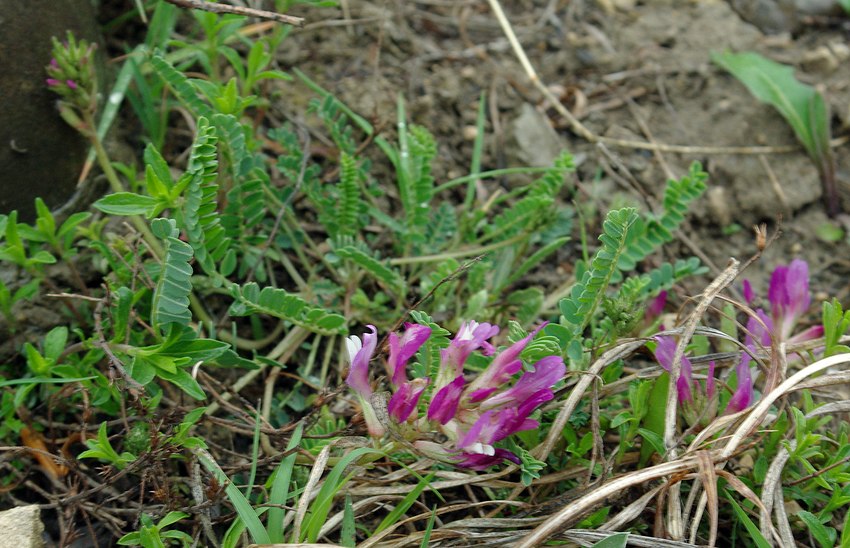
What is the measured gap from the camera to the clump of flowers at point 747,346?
1.94 metres

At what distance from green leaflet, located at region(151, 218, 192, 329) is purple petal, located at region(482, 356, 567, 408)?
2.45ft

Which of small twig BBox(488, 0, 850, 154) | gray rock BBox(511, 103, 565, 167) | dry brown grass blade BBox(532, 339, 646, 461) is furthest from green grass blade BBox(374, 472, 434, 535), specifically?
small twig BBox(488, 0, 850, 154)

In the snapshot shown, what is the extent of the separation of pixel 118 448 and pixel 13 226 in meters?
0.62

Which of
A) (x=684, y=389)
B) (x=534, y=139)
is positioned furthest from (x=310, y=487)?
(x=534, y=139)

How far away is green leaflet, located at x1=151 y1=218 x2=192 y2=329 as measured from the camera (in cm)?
180

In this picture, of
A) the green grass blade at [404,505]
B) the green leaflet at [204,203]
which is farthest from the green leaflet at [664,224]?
the green leaflet at [204,203]

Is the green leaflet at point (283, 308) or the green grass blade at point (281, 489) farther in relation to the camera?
the green leaflet at point (283, 308)

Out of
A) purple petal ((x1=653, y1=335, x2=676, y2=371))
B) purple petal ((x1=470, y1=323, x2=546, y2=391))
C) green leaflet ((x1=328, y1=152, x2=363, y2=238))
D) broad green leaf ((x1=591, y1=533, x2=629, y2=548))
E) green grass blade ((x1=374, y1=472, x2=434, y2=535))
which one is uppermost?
green leaflet ((x1=328, y1=152, x2=363, y2=238))

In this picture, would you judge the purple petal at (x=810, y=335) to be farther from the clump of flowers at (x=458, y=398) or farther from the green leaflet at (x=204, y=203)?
the green leaflet at (x=204, y=203)

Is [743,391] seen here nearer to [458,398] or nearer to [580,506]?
[580,506]

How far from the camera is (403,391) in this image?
1766mm

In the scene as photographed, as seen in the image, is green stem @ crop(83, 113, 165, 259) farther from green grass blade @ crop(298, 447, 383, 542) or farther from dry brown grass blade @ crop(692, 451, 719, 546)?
dry brown grass blade @ crop(692, 451, 719, 546)

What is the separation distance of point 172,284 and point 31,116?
2.55 ft

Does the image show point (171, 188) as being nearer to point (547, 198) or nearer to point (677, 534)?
A: point (547, 198)
